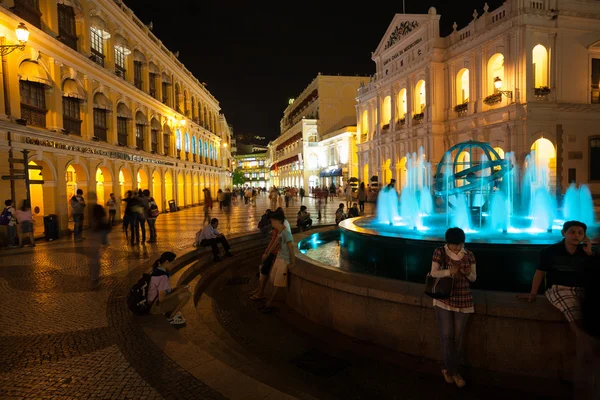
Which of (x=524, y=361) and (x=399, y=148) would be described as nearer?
(x=524, y=361)

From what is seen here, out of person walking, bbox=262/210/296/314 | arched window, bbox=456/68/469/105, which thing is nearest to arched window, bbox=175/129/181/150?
arched window, bbox=456/68/469/105

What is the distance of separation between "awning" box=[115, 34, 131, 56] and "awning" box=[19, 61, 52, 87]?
805cm

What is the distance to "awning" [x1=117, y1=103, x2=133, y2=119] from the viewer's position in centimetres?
2230

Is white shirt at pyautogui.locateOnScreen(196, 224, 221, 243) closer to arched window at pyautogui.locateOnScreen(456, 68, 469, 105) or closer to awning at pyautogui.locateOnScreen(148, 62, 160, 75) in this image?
awning at pyautogui.locateOnScreen(148, 62, 160, 75)

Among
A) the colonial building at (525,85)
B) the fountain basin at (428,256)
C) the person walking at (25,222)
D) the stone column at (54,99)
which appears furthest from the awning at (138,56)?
the fountain basin at (428,256)

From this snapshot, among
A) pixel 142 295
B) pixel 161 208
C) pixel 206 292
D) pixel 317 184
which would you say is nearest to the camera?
pixel 142 295

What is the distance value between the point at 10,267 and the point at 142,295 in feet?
19.6

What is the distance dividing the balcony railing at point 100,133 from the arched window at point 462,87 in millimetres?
24439

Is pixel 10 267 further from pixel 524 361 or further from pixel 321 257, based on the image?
pixel 524 361

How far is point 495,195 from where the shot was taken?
11.4 m

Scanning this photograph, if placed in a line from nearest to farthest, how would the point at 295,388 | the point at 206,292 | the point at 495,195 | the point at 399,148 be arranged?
the point at 295,388 → the point at 206,292 → the point at 495,195 → the point at 399,148

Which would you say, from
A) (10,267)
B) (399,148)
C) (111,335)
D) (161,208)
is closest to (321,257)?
(111,335)

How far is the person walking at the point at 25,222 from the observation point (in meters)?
12.8

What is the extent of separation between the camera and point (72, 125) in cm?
1792
